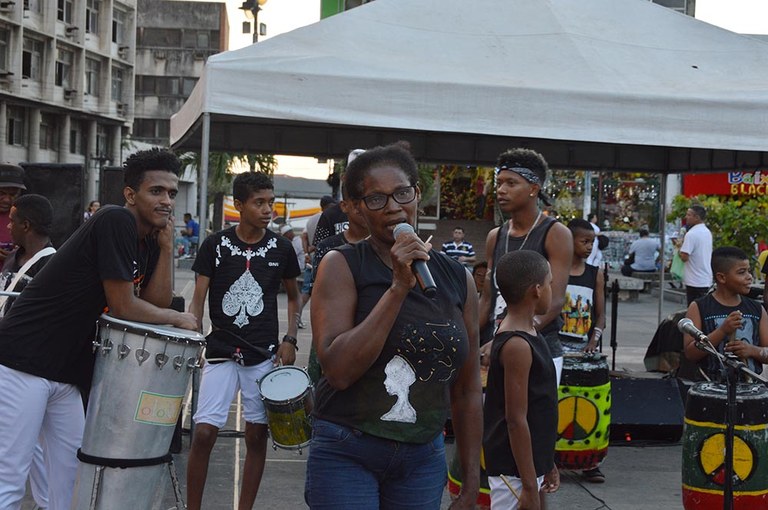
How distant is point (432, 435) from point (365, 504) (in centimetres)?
29

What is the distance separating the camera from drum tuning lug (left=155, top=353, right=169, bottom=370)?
4.20 meters

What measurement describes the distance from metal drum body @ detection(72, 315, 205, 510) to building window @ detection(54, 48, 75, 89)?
201 feet

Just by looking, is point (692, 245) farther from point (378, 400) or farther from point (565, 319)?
point (378, 400)

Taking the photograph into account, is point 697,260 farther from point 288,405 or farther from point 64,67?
point 64,67

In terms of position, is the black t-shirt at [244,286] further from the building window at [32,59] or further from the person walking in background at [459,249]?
the building window at [32,59]

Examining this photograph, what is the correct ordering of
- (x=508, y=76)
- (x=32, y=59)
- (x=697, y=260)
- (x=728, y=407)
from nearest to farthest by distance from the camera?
(x=728, y=407), (x=508, y=76), (x=697, y=260), (x=32, y=59)

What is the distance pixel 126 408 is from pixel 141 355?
22 centimetres

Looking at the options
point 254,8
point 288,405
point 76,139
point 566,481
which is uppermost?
point 254,8

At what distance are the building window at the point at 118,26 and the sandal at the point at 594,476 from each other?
66458mm

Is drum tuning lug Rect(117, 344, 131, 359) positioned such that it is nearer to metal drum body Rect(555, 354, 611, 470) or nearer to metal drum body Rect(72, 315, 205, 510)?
metal drum body Rect(72, 315, 205, 510)

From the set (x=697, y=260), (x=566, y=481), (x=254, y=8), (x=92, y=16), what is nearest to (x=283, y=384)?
(x=566, y=481)

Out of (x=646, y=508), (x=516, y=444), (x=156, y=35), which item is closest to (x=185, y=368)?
(x=516, y=444)

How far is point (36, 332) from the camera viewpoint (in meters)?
4.36

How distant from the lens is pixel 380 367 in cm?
311
